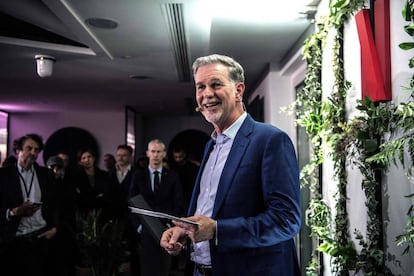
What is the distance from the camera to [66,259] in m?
4.71

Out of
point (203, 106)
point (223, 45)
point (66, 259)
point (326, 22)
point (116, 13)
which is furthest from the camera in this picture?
point (66, 259)


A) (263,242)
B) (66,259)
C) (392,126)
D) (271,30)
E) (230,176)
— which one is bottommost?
(66,259)

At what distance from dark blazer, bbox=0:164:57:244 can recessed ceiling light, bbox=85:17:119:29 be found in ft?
4.29

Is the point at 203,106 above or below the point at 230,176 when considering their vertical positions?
above

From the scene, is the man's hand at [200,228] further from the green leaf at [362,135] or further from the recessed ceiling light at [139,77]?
the recessed ceiling light at [139,77]

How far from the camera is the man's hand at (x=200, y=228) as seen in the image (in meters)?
1.23

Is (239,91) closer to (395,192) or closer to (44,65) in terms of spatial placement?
(395,192)

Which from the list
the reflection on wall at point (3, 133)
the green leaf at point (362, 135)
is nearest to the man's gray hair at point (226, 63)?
the green leaf at point (362, 135)

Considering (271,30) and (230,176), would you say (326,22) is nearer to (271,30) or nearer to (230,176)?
(271,30)

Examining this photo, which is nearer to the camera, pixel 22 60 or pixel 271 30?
pixel 271 30

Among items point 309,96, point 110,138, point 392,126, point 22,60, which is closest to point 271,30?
point 309,96

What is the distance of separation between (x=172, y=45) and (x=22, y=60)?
1.99 m

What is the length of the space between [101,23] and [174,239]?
2.66 metres

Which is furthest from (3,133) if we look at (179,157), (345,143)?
(345,143)
